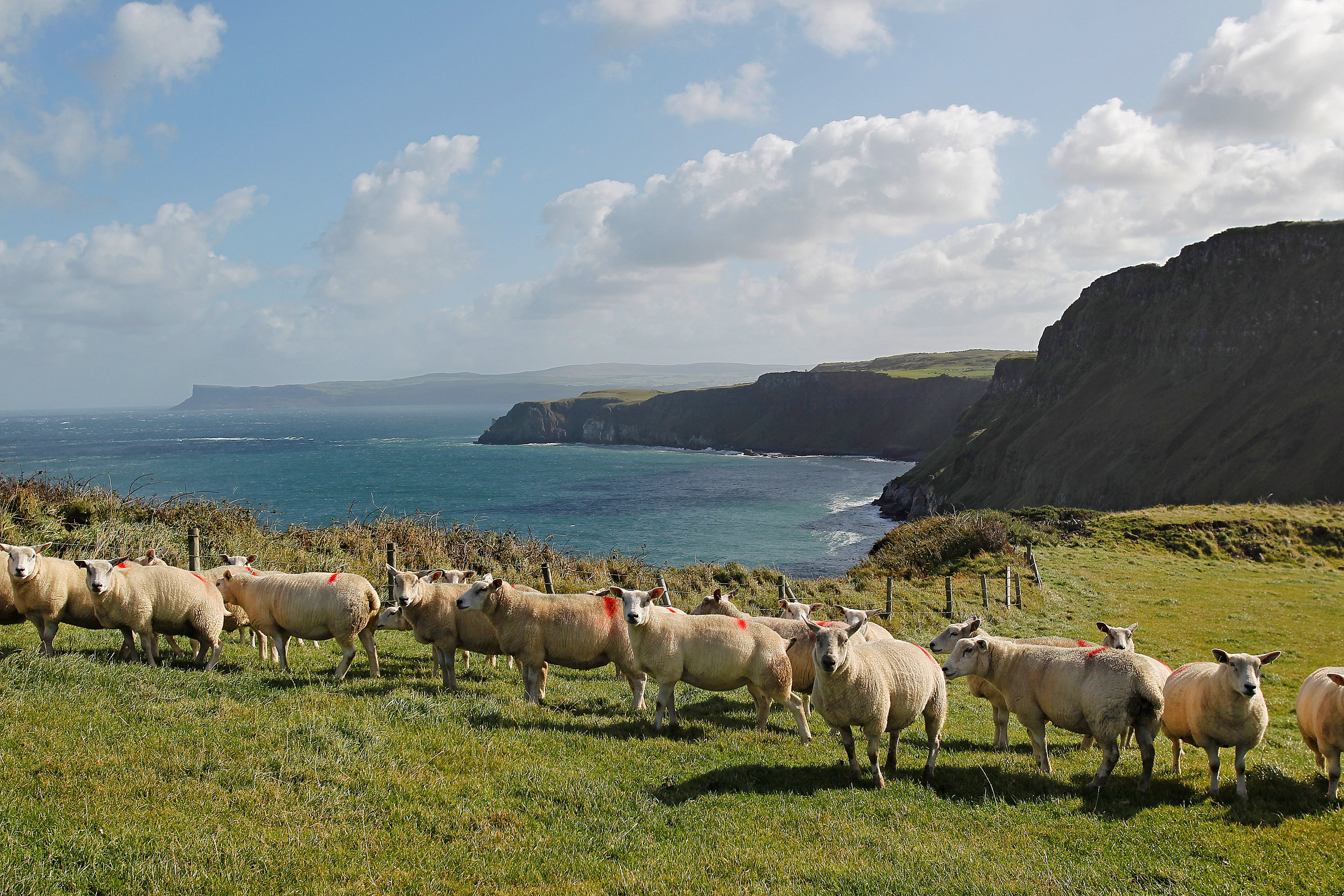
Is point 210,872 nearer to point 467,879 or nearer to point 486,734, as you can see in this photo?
point 467,879

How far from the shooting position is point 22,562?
11.1 meters

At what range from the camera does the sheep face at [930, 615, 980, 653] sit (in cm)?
1220

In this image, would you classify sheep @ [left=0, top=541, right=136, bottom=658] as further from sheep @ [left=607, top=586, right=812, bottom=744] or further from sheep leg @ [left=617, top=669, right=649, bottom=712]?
sheep @ [left=607, top=586, right=812, bottom=744]

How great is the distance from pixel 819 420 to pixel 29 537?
170 metres

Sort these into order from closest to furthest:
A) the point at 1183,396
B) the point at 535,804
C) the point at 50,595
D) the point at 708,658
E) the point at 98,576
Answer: the point at 535,804 < the point at 708,658 < the point at 98,576 < the point at 50,595 < the point at 1183,396

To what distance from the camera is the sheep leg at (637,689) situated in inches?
458

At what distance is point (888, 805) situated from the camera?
322 inches

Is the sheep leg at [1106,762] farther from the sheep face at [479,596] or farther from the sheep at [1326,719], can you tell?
the sheep face at [479,596]

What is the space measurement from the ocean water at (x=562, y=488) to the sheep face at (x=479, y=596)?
17382 mm

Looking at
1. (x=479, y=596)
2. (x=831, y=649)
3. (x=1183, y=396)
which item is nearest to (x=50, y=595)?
(x=479, y=596)

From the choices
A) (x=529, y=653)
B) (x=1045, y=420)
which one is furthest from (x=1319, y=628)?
(x=1045, y=420)

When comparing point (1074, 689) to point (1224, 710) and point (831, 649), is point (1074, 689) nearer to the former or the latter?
point (1224, 710)

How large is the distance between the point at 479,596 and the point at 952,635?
Result: 8.00 meters

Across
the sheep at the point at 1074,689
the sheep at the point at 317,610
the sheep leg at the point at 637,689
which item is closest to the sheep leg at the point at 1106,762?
the sheep at the point at 1074,689
